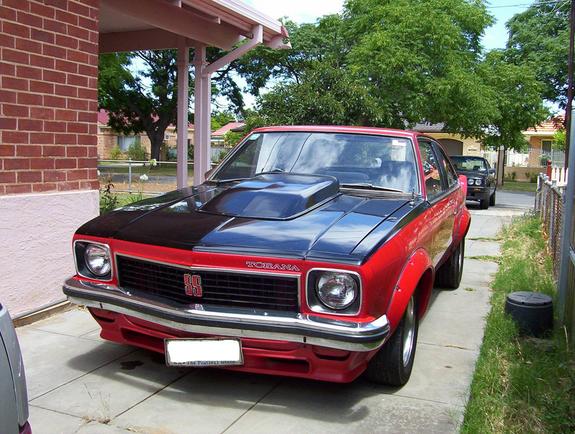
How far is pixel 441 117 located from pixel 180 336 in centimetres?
1475

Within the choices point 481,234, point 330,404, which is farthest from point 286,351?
point 481,234

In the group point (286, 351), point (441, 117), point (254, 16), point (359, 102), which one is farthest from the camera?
point (441, 117)

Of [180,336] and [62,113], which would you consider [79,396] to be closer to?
[180,336]

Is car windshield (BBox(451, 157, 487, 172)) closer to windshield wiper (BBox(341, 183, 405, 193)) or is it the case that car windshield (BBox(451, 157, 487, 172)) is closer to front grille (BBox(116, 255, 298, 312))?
windshield wiper (BBox(341, 183, 405, 193))

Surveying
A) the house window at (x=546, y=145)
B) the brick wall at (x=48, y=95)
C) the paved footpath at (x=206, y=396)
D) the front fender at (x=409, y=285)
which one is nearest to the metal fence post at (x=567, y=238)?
the paved footpath at (x=206, y=396)

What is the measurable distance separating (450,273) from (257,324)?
12.8 ft

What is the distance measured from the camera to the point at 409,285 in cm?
349

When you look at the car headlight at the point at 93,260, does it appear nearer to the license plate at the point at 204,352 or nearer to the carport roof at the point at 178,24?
the license plate at the point at 204,352

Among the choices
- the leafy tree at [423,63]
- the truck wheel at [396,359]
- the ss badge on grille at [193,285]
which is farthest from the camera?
the leafy tree at [423,63]

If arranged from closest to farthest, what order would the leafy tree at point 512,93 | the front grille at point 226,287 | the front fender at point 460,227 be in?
the front grille at point 226,287 → the front fender at point 460,227 → the leafy tree at point 512,93

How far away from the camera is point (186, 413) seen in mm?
3385

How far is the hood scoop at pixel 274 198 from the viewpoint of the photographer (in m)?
3.67

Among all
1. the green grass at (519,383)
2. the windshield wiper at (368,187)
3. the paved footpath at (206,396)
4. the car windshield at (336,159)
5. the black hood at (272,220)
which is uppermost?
the car windshield at (336,159)

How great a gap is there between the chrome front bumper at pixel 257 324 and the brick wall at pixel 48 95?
194cm
